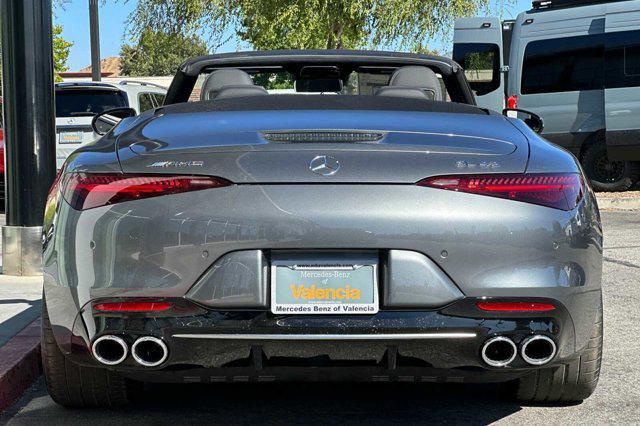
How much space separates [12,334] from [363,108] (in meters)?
2.29

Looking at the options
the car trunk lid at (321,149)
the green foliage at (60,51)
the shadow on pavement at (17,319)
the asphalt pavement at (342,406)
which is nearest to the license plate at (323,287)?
the car trunk lid at (321,149)

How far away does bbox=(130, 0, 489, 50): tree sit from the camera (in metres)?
25.5

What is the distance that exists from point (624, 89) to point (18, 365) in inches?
523

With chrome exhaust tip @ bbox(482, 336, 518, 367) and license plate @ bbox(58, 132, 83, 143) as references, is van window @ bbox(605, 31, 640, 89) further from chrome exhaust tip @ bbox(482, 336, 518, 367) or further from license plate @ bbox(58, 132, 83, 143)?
chrome exhaust tip @ bbox(482, 336, 518, 367)

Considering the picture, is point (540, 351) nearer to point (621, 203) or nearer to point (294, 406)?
point (294, 406)

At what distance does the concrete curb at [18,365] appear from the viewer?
4.55 metres

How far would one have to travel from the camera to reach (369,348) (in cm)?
346

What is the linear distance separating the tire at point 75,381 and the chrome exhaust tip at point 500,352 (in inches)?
56.5

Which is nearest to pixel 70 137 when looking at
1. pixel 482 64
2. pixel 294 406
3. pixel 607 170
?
pixel 482 64

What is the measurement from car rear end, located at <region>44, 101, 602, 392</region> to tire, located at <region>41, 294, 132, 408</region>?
0.34 metres

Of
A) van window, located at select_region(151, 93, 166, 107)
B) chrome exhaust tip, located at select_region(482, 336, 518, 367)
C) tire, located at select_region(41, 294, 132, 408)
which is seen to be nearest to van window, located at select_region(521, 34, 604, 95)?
van window, located at select_region(151, 93, 166, 107)

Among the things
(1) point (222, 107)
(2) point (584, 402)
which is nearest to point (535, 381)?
(2) point (584, 402)

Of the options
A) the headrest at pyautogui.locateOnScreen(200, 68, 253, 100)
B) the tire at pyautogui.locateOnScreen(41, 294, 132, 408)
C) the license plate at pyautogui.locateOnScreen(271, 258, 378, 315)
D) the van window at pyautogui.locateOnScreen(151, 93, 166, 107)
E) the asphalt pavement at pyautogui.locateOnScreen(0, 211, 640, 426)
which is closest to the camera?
the license plate at pyautogui.locateOnScreen(271, 258, 378, 315)

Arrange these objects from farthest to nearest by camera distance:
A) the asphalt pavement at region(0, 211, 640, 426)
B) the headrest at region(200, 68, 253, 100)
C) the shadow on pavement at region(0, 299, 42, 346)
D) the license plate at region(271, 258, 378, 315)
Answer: the shadow on pavement at region(0, 299, 42, 346) → the headrest at region(200, 68, 253, 100) → the asphalt pavement at region(0, 211, 640, 426) → the license plate at region(271, 258, 378, 315)
